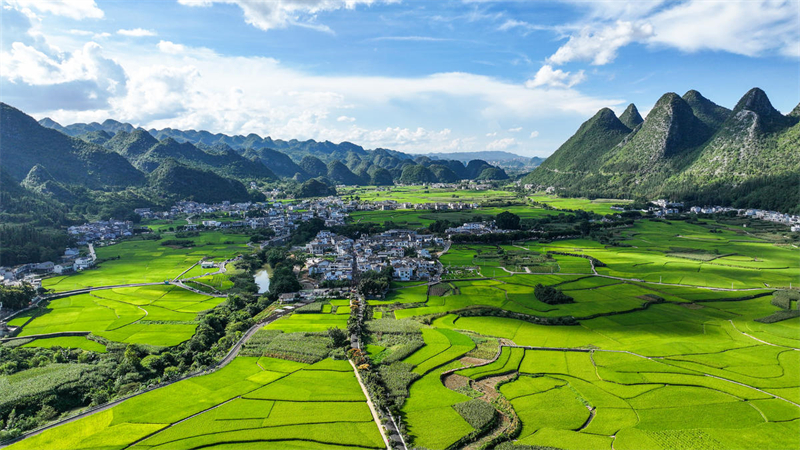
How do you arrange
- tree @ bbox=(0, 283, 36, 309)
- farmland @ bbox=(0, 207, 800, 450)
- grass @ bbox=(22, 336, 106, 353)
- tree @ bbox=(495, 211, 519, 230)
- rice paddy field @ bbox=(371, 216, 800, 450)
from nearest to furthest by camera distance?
farmland @ bbox=(0, 207, 800, 450)
rice paddy field @ bbox=(371, 216, 800, 450)
grass @ bbox=(22, 336, 106, 353)
tree @ bbox=(0, 283, 36, 309)
tree @ bbox=(495, 211, 519, 230)

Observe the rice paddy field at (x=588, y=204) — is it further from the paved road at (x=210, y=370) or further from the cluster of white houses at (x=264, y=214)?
the paved road at (x=210, y=370)

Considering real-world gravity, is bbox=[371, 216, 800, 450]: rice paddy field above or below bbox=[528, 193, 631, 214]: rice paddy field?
below

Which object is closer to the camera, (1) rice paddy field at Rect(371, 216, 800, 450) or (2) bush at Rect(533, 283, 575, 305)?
(1) rice paddy field at Rect(371, 216, 800, 450)

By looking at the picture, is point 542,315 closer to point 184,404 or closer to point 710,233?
point 184,404

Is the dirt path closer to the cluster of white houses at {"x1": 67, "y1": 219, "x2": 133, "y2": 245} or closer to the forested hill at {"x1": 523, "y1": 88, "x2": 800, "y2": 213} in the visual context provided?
the cluster of white houses at {"x1": 67, "y1": 219, "x2": 133, "y2": 245}

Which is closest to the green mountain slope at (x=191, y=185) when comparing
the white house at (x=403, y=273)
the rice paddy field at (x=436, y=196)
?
the rice paddy field at (x=436, y=196)

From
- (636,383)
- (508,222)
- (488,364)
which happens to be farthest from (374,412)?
(508,222)

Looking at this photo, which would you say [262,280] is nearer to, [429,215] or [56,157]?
[429,215]

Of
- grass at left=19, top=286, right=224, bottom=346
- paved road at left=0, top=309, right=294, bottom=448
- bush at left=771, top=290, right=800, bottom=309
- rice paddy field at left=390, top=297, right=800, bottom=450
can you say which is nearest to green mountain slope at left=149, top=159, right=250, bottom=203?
grass at left=19, top=286, right=224, bottom=346
